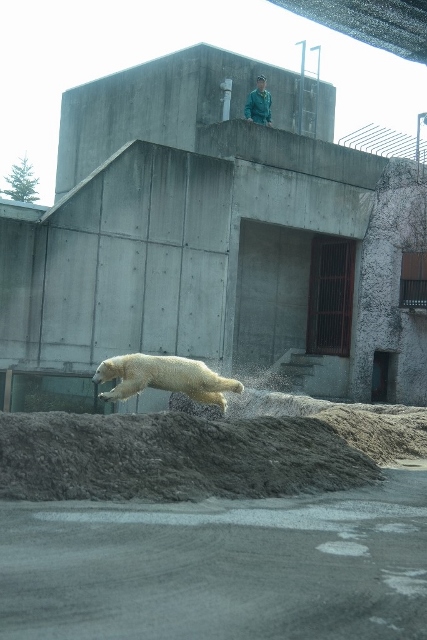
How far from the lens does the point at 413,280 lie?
24.4 m

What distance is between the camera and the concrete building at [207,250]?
696 inches

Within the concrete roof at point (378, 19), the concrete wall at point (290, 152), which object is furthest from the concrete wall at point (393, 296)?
the concrete roof at point (378, 19)

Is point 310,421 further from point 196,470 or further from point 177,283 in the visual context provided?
point 177,283

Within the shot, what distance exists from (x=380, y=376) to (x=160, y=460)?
708 inches

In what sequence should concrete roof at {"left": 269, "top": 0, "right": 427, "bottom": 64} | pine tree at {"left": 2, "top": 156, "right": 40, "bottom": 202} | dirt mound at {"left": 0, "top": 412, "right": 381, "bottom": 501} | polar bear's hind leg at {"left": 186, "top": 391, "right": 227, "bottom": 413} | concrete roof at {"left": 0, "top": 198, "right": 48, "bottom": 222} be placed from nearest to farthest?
concrete roof at {"left": 269, "top": 0, "right": 427, "bottom": 64}, dirt mound at {"left": 0, "top": 412, "right": 381, "bottom": 501}, polar bear's hind leg at {"left": 186, "top": 391, "right": 227, "bottom": 413}, concrete roof at {"left": 0, "top": 198, "right": 48, "bottom": 222}, pine tree at {"left": 2, "top": 156, "right": 40, "bottom": 202}

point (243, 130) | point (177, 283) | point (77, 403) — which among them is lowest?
point (77, 403)

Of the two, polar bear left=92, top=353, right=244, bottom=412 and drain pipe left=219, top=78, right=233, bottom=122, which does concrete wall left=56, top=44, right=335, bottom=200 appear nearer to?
drain pipe left=219, top=78, right=233, bottom=122

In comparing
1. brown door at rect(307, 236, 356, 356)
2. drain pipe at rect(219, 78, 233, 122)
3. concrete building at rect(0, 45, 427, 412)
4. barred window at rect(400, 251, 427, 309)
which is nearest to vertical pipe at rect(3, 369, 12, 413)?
concrete building at rect(0, 45, 427, 412)

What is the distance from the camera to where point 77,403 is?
18594mm

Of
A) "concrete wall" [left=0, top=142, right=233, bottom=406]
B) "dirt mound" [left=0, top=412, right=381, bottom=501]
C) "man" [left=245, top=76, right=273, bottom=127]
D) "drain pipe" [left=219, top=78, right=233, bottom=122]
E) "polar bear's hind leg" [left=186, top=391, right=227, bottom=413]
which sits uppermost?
"drain pipe" [left=219, top=78, right=233, bottom=122]

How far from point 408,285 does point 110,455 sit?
18501 millimetres

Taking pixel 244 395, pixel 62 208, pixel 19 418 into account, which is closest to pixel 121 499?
pixel 19 418

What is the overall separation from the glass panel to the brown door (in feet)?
24.6

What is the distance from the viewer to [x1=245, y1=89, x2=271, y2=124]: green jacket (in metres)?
21.3
